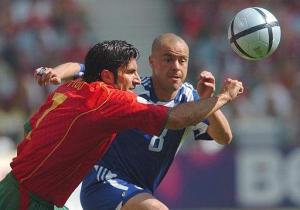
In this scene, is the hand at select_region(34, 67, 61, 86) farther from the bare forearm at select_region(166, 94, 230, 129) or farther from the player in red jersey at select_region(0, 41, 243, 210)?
the bare forearm at select_region(166, 94, 230, 129)

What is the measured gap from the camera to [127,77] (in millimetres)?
7234

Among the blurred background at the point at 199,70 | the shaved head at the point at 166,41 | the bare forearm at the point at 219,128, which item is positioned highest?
the shaved head at the point at 166,41

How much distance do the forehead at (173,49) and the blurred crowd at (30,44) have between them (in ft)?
26.3

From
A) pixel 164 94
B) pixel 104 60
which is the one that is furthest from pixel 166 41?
pixel 104 60

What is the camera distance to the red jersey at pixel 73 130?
6828 millimetres

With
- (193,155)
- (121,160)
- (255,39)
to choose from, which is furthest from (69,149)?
(193,155)

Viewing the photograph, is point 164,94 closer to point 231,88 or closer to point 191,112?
point 231,88

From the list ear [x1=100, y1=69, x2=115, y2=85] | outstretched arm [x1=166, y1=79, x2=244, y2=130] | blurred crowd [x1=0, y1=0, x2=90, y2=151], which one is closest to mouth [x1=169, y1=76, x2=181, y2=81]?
ear [x1=100, y1=69, x2=115, y2=85]

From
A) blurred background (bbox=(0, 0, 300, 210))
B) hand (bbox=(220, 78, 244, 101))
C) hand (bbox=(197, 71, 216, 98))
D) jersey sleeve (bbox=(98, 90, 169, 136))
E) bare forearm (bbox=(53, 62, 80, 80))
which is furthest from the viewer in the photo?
blurred background (bbox=(0, 0, 300, 210))

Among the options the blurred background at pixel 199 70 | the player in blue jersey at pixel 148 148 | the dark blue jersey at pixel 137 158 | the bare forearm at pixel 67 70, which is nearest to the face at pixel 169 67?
the player in blue jersey at pixel 148 148

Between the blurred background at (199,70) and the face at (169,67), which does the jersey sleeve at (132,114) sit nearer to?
the face at (169,67)

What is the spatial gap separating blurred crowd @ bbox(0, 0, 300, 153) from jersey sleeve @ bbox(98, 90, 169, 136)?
27.9 ft

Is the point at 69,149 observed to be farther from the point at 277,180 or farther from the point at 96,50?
the point at 277,180

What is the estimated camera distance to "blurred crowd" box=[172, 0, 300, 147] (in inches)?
618
